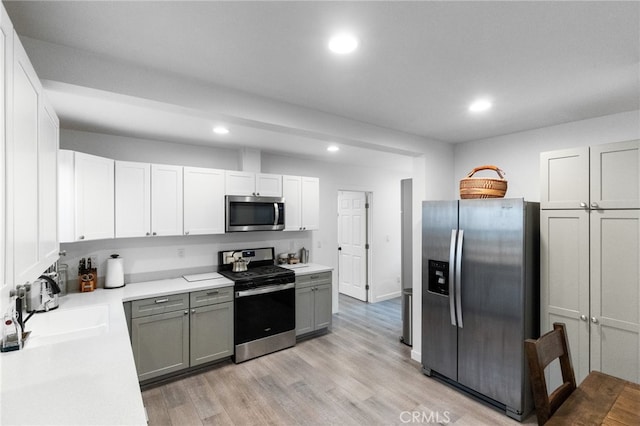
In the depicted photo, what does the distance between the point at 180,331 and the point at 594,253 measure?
3635mm

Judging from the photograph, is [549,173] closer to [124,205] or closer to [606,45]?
[606,45]

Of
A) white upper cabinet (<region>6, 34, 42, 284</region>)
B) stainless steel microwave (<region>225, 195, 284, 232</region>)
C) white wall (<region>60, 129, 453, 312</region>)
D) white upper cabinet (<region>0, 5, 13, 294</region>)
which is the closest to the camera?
white upper cabinet (<region>0, 5, 13, 294</region>)

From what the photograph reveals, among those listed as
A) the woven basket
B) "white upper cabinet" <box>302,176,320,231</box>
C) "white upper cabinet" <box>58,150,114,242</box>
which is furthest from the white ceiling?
"white upper cabinet" <box>302,176,320,231</box>

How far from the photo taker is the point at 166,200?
3.32 meters

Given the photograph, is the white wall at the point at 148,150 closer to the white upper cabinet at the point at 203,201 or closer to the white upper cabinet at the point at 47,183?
the white upper cabinet at the point at 203,201

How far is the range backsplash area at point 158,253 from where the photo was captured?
10.2ft

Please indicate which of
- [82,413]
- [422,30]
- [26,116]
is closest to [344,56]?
[422,30]

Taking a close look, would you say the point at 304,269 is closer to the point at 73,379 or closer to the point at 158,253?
the point at 158,253

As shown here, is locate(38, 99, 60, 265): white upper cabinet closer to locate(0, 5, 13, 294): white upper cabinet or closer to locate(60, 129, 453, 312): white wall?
locate(0, 5, 13, 294): white upper cabinet

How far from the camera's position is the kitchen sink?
1821mm

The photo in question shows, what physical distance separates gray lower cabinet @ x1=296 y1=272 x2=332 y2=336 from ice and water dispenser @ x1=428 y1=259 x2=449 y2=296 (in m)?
1.53

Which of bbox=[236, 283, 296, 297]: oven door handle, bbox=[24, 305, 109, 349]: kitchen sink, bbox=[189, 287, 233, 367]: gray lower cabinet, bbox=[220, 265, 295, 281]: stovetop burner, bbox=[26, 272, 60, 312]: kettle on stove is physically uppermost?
bbox=[26, 272, 60, 312]: kettle on stove

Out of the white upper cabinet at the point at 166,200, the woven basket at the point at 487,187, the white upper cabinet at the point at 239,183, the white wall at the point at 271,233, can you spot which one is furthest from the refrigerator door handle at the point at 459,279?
the white upper cabinet at the point at 166,200

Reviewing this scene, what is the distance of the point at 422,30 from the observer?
148 centimetres
